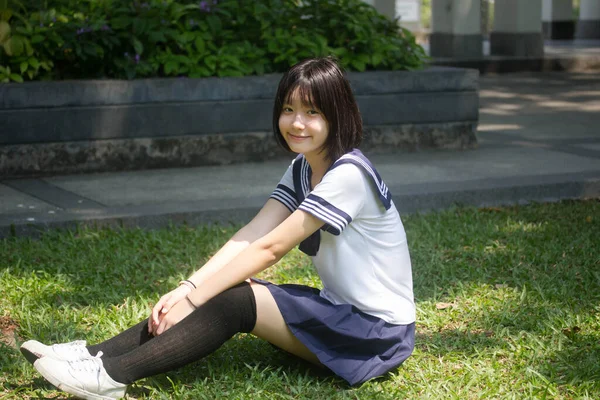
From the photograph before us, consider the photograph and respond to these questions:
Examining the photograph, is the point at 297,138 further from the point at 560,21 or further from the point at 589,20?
the point at 560,21

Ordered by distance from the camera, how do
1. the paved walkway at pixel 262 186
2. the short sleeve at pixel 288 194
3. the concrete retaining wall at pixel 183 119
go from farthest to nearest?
the concrete retaining wall at pixel 183 119
the paved walkway at pixel 262 186
the short sleeve at pixel 288 194

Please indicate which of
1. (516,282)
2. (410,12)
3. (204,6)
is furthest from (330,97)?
(410,12)

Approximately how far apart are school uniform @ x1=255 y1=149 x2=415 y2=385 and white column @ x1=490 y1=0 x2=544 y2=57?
1351 cm

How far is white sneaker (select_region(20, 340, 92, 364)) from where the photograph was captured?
281cm

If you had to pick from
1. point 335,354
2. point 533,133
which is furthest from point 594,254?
point 533,133

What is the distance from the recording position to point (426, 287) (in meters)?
4.16

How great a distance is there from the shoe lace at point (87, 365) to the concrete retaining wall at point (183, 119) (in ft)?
12.3

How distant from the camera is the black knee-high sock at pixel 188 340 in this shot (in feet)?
9.23

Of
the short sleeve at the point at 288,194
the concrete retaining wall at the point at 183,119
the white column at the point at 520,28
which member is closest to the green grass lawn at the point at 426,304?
the short sleeve at the point at 288,194

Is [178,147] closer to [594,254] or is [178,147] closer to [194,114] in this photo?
[194,114]

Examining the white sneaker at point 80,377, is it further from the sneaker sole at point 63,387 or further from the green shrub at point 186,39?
the green shrub at point 186,39

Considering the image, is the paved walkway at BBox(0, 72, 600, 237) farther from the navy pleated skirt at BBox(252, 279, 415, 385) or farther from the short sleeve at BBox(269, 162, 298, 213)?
the navy pleated skirt at BBox(252, 279, 415, 385)

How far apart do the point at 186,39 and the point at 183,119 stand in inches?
27.0

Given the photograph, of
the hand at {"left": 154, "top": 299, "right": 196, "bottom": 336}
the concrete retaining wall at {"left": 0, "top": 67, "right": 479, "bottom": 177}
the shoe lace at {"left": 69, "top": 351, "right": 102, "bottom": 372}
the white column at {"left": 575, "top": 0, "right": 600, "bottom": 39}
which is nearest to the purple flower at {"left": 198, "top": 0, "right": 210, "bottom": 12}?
the concrete retaining wall at {"left": 0, "top": 67, "right": 479, "bottom": 177}
